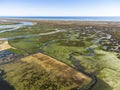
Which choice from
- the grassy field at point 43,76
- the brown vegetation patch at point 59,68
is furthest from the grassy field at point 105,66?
the grassy field at point 43,76

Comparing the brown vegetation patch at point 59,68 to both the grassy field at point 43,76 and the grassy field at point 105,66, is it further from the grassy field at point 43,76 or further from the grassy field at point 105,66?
the grassy field at point 105,66

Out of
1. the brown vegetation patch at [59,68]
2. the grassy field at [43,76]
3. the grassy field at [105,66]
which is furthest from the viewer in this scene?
the grassy field at [105,66]

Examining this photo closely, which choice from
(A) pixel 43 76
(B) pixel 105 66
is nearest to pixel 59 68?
(A) pixel 43 76

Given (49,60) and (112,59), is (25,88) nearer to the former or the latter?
(49,60)

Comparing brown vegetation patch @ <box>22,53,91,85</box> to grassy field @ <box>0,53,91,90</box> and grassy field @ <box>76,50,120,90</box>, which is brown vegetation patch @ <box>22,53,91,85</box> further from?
grassy field @ <box>76,50,120,90</box>

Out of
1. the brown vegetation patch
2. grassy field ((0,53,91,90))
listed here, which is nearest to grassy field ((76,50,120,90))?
the brown vegetation patch

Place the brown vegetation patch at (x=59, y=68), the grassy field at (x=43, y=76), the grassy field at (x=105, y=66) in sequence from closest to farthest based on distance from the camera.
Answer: the grassy field at (x=43, y=76) → the brown vegetation patch at (x=59, y=68) → the grassy field at (x=105, y=66)

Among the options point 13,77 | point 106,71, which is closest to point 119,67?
point 106,71

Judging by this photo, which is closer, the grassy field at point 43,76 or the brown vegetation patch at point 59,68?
the grassy field at point 43,76

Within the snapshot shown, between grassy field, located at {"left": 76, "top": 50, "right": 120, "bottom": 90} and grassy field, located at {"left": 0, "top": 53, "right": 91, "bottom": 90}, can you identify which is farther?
grassy field, located at {"left": 76, "top": 50, "right": 120, "bottom": 90}

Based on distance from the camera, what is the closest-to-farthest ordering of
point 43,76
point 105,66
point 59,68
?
point 43,76
point 59,68
point 105,66

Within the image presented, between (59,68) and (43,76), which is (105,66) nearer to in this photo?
(59,68)

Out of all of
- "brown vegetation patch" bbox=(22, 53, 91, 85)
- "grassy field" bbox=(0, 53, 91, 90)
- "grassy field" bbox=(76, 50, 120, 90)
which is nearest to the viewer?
"grassy field" bbox=(0, 53, 91, 90)
